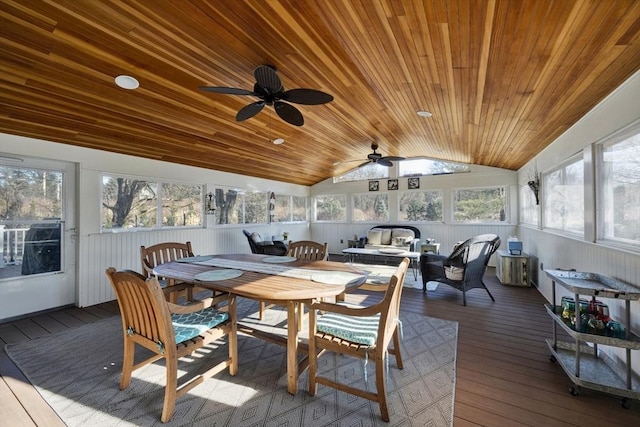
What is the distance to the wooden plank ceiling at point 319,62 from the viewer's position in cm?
170

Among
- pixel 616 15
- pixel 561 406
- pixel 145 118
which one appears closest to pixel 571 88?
pixel 616 15

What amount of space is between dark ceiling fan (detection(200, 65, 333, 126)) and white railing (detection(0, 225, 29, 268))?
340 cm

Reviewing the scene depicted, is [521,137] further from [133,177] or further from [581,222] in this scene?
[133,177]

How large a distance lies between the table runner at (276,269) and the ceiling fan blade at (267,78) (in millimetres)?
1643

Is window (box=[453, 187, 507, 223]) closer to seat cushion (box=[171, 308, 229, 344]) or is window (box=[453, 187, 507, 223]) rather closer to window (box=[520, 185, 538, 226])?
window (box=[520, 185, 538, 226])

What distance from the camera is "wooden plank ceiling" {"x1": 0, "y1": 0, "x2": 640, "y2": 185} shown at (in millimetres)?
1695

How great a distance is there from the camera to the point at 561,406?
1.91 meters

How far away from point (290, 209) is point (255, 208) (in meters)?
1.49

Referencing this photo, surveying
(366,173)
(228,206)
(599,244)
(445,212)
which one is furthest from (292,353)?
(366,173)

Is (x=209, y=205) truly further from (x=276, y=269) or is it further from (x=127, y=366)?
(x=127, y=366)

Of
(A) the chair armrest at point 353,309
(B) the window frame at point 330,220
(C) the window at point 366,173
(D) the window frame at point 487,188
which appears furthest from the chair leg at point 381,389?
Answer: (B) the window frame at point 330,220

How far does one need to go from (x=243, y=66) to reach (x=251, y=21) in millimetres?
686

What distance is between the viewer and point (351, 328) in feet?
6.42

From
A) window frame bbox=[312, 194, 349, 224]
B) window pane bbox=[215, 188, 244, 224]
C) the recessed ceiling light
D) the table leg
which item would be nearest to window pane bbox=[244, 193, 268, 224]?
window pane bbox=[215, 188, 244, 224]
